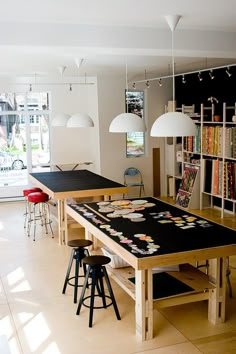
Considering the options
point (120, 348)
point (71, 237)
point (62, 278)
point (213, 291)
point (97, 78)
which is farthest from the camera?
point (97, 78)

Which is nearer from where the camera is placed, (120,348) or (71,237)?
(120,348)

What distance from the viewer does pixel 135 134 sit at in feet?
32.2

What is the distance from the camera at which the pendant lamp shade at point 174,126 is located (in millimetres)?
3896

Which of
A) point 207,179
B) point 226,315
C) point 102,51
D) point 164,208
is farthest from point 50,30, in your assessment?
point 207,179

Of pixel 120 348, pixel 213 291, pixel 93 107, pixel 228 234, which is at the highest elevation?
pixel 93 107

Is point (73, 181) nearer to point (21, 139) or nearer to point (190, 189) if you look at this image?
point (190, 189)

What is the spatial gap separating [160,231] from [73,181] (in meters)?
3.29

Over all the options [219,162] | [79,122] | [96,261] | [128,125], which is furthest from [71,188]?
[219,162]

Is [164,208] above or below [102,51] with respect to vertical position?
below

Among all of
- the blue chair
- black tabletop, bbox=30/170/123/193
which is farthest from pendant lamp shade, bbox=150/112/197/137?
the blue chair

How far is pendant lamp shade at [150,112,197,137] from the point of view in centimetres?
390

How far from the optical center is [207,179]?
8.31 meters

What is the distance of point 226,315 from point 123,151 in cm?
574

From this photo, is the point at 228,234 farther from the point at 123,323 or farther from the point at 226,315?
the point at 123,323
